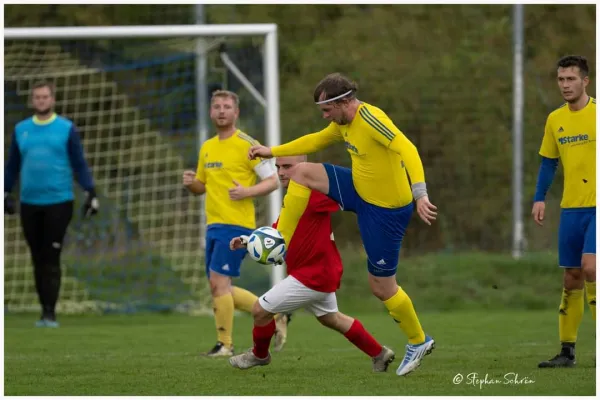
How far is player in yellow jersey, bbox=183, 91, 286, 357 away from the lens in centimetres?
832

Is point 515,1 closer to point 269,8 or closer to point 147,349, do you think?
point 269,8

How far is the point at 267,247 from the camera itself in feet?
21.4

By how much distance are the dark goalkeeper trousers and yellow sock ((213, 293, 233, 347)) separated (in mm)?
2749

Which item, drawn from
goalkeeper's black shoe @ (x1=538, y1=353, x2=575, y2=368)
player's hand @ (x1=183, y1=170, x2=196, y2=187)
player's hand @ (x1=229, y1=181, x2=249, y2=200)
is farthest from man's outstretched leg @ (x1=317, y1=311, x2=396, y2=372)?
player's hand @ (x1=183, y1=170, x2=196, y2=187)

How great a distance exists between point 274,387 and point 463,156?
7.87 metres

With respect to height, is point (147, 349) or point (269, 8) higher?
point (269, 8)

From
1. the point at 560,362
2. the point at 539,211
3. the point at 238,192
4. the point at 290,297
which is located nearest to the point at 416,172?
the point at 290,297

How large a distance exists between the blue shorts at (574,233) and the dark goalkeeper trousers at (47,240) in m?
5.20

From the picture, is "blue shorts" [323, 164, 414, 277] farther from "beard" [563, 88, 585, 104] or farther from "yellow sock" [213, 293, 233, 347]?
"yellow sock" [213, 293, 233, 347]

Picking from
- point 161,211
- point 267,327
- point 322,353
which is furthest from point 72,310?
point 267,327

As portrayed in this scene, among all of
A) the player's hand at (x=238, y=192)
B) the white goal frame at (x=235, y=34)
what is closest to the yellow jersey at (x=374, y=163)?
the player's hand at (x=238, y=192)

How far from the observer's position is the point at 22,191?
10.5m

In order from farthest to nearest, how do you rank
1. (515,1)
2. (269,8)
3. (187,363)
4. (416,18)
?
(269,8)
(416,18)
(515,1)
(187,363)

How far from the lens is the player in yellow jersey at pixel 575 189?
6.94 m
